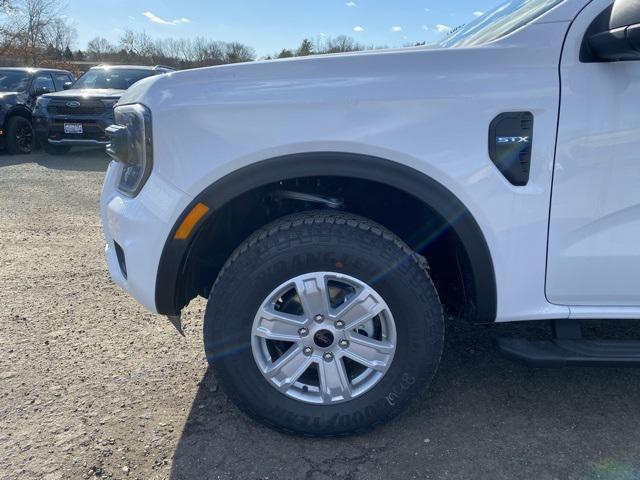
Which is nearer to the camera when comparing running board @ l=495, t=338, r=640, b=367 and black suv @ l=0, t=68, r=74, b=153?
running board @ l=495, t=338, r=640, b=367

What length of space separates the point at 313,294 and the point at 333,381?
1.28 ft

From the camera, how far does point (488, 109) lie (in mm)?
1940

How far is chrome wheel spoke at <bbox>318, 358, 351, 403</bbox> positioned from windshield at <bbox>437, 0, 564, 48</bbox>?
1.48 m

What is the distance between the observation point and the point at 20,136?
36.3 ft

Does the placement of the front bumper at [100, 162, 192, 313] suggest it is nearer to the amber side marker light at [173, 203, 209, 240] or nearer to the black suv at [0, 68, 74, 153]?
the amber side marker light at [173, 203, 209, 240]

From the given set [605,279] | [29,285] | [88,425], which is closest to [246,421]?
[88,425]

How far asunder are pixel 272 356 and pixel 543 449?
1.20 m

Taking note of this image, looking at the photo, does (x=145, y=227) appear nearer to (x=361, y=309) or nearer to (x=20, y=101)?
(x=361, y=309)

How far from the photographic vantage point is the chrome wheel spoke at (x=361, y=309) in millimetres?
2094

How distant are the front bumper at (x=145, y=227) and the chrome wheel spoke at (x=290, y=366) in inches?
22.5

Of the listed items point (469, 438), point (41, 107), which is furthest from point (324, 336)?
point (41, 107)

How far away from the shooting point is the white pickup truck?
1934mm

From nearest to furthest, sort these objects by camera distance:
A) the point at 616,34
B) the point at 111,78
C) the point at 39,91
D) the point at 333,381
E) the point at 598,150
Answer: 1. the point at 616,34
2. the point at 598,150
3. the point at 333,381
4. the point at 111,78
5. the point at 39,91

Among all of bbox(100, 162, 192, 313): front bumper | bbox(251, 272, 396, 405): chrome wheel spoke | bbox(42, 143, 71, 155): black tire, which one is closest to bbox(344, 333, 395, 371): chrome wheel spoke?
bbox(251, 272, 396, 405): chrome wheel spoke
